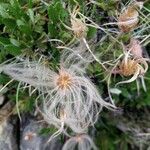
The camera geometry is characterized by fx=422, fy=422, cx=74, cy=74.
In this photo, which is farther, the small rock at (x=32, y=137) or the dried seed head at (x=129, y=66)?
the small rock at (x=32, y=137)

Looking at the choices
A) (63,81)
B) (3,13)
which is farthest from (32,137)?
(3,13)

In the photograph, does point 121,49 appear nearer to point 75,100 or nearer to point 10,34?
point 75,100

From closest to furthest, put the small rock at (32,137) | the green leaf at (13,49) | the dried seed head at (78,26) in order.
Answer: the dried seed head at (78,26)
the green leaf at (13,49)
the small rock at (32,137)

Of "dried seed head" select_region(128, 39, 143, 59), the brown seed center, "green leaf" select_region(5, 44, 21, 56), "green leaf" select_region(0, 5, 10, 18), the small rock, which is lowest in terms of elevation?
the small rock

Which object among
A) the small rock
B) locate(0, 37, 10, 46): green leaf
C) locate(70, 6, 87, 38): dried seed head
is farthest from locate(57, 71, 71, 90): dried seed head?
the small rock

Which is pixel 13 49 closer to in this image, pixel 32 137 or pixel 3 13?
pixel 3 13

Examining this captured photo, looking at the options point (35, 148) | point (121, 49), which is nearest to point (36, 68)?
point (121, 49)

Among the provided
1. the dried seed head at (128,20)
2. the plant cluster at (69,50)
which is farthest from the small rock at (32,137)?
the dried seed head at (128,20)

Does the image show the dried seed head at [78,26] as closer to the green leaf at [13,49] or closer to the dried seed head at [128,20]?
the dried seed head at [128,20]

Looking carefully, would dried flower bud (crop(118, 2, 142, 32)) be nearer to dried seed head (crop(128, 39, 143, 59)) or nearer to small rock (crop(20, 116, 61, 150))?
dried seed head (crop(128, 39, 143, 59))
